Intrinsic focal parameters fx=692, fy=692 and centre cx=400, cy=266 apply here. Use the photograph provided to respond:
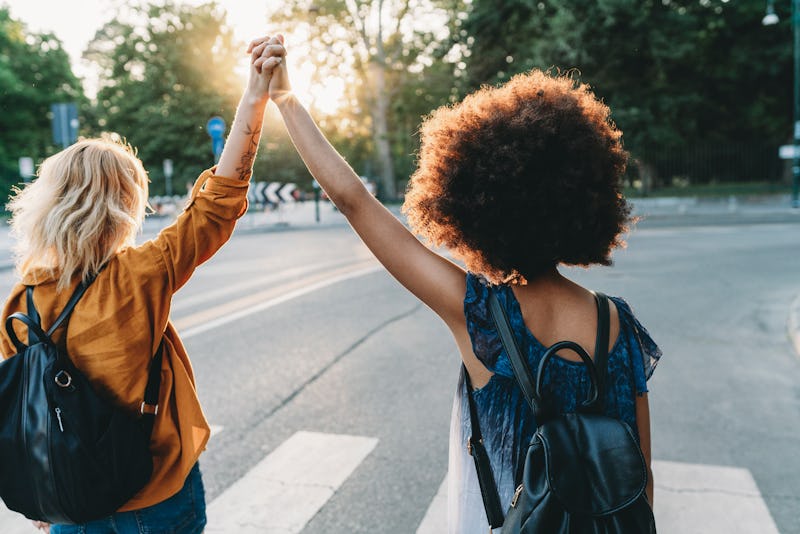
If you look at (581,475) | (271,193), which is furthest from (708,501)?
(271,193)

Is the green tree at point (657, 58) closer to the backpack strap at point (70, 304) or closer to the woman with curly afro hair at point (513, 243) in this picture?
the woman with curly afro hair at point (513, 243)

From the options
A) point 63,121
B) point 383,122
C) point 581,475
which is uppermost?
point 383,122

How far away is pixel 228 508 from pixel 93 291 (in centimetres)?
211

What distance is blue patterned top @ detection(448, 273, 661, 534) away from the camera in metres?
1.51

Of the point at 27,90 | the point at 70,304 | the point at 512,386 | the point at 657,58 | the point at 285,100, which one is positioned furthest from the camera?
the point at 27,90

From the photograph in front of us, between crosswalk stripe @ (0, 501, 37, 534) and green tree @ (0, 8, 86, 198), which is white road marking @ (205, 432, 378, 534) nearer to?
crosswalk stripe @ (0, 501, 37, 534)

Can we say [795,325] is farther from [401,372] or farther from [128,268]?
[128,268]

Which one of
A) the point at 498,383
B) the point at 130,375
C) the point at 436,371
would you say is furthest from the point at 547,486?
the point at 436,371

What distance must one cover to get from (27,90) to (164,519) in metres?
44.1

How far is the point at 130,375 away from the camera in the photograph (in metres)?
1.75

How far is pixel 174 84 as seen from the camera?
4541cm

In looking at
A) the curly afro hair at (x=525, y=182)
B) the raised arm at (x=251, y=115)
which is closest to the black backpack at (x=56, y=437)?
the raised arm at (x=251, y=115)

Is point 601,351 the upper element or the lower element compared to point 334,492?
upper

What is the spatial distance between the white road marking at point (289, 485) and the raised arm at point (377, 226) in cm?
206
